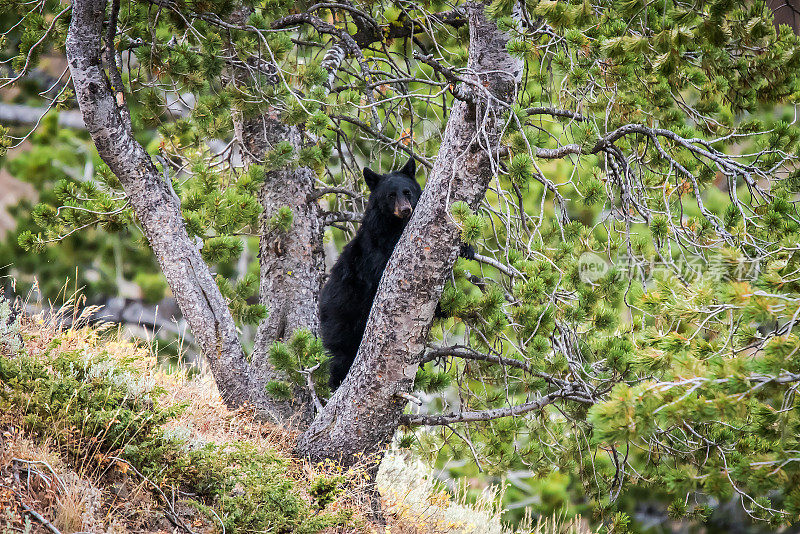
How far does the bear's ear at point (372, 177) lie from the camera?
508cm

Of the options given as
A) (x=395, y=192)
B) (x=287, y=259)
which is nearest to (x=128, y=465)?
(x=287, y=259)

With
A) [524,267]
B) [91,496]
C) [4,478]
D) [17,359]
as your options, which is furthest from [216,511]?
[524,267]

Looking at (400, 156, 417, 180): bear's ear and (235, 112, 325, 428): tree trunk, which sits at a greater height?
(400, 156, 417, 180): bear's ear

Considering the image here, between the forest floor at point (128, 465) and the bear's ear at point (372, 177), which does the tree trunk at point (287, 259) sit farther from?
the forest floor at point (128, 465)

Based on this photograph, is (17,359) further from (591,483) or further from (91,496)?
(591,483)

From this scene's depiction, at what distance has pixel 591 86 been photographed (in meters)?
3.75

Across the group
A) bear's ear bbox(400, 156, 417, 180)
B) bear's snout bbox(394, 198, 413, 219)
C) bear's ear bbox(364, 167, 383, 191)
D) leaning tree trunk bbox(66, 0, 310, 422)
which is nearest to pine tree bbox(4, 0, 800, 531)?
leaning tree trunk bbox(66, 0, 310, 422)

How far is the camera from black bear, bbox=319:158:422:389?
484 centimetres

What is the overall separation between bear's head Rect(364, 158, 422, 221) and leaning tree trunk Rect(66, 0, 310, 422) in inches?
61.2

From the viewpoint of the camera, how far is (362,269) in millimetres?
4891
